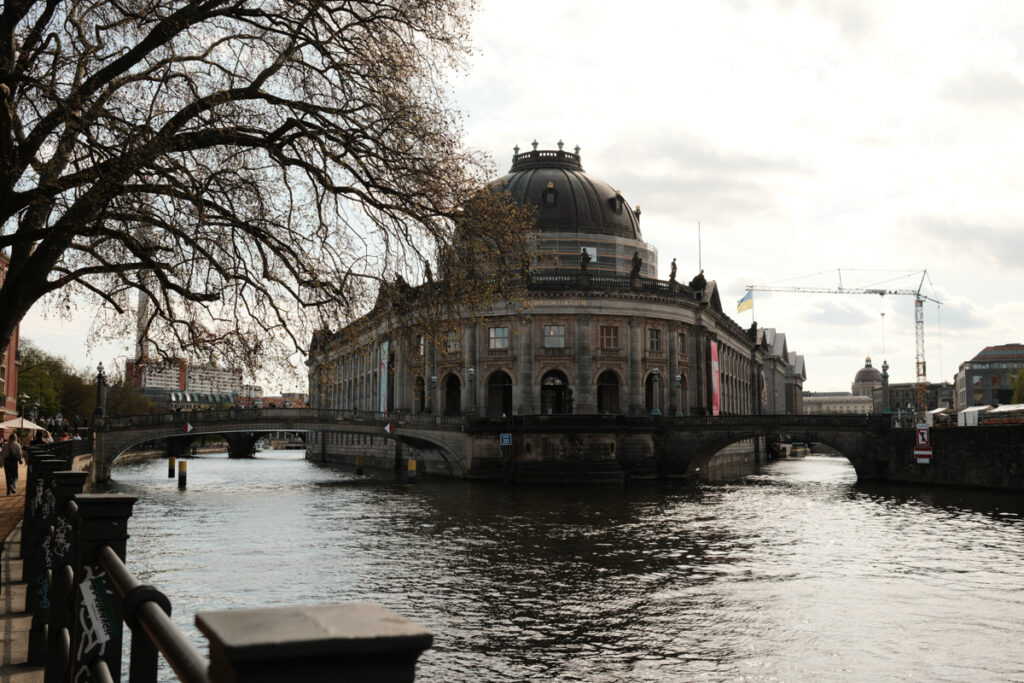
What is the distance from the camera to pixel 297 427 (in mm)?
65250

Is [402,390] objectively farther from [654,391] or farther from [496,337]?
[654,391]

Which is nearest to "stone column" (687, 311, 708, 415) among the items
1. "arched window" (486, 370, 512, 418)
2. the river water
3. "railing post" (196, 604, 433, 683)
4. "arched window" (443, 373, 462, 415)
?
"arched window" (486, 370, 512, 418)

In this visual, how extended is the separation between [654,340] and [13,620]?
68385 millimetres

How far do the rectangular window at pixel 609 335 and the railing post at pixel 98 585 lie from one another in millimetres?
69462

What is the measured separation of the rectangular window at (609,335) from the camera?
7419 cm

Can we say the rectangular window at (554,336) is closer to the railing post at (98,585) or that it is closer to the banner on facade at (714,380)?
the banner on facade at (714,380)

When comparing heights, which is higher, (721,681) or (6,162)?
(6,162)

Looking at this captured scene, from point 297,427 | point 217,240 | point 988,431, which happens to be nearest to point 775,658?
point 217,240

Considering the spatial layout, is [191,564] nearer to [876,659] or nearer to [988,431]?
[876,659]

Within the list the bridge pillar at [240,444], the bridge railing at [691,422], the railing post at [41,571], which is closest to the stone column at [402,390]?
the bridge railing at [691,422]

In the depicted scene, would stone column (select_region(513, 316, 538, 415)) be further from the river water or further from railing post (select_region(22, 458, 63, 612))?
railing post (select_region(22, 458, 63, 612))

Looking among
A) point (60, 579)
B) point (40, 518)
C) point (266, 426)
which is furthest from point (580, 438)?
point (60, 579)

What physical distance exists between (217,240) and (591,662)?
33.4 ft

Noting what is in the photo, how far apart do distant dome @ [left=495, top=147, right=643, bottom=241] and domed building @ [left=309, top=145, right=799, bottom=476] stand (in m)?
0.12
